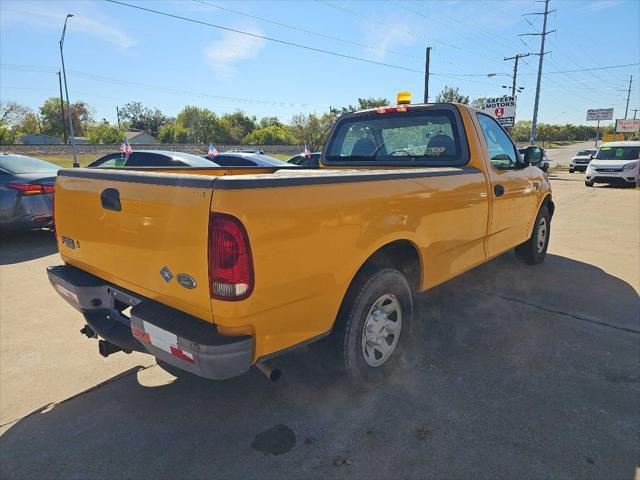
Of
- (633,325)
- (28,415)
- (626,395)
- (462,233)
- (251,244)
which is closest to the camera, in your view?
(251,244)

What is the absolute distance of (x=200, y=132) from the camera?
96.5m

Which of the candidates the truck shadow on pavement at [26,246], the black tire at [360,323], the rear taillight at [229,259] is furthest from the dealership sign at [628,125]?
the rear taillight at [229,259]

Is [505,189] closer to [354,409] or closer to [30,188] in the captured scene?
[354,409]

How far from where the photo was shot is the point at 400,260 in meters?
3.07

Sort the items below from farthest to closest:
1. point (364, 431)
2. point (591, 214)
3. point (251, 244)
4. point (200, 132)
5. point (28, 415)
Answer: point (200, 132) < point (591, 214) < point (28, 415) < point (364, 431) < point (251, 244)

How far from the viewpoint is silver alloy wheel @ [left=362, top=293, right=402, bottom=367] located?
274cm

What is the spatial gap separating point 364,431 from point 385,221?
124 cm

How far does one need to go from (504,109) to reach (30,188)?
2537 cm

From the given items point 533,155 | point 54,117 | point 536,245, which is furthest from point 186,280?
point 54,117

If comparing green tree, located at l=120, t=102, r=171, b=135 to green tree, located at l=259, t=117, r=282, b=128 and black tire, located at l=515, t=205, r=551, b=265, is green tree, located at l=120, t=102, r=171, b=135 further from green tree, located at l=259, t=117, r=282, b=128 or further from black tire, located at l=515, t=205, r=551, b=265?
black tire, located at l=515, t=205, r=551, b=265

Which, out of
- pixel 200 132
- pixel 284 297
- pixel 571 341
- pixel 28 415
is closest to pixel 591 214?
pixel 571 341

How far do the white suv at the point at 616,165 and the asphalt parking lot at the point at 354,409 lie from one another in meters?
A: 15.8

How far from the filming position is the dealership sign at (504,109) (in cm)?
2466

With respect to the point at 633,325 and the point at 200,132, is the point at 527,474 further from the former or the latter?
the point at 200,132
